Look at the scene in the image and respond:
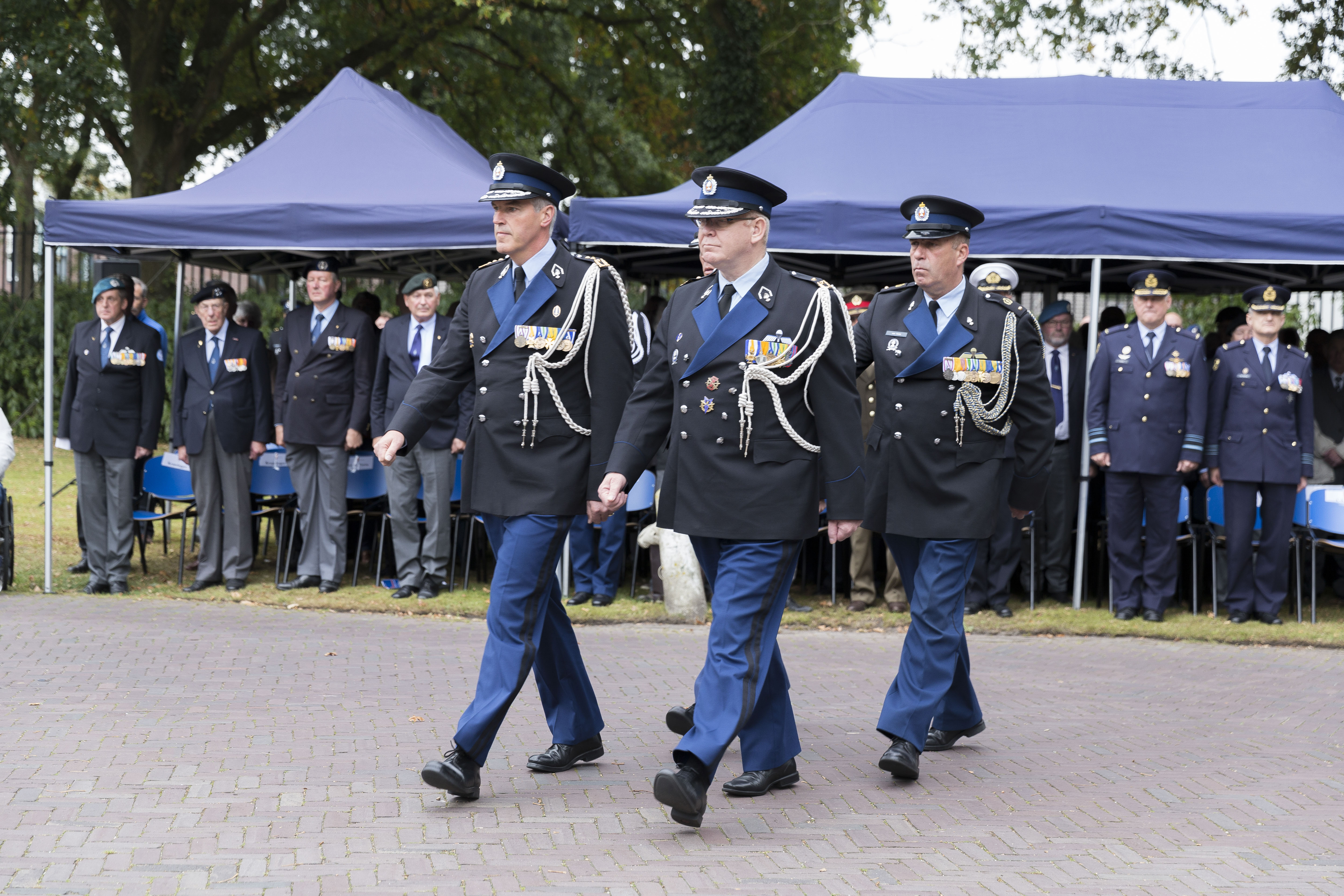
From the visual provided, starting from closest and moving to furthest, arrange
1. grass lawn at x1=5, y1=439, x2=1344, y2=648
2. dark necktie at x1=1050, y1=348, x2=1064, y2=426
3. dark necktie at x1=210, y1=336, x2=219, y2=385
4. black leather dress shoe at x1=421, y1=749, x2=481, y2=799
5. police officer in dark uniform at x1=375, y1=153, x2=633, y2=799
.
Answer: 1. black leather dress shoe at x1=421, y1=749, x2=481, y2=799
2. police officer in dark uniform at x1=375, y1=153, x2=633, y2=799
3. grass lawn at x1=5, y1=439, x2=1344, y2=648
4. dark necktie at x1=1050, y1=348, x2=1064, y2=426
5. dark necktie at x1=210, y1=336, x2=219, y2=385

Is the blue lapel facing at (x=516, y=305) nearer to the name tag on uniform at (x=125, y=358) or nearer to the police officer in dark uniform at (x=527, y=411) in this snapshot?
the police officer in dark uniform at (x=527, y=411)

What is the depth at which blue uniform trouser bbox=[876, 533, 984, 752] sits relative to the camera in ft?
16.4

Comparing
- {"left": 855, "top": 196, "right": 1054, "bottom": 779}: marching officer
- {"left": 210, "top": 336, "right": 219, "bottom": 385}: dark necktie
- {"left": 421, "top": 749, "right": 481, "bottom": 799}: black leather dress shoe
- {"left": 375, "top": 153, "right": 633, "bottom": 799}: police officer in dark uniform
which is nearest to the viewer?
{"left": 421, "top": 749, "right": 481, "bottom": 799}: black leather dress shoe

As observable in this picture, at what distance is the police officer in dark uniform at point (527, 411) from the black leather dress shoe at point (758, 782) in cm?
69

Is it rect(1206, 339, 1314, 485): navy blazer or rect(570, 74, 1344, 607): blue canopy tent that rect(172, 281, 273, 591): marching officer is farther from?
rect(1206, 339, 1314, 485): navy blazer

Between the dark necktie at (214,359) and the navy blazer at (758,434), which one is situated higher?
the dark necktie at (214,359)

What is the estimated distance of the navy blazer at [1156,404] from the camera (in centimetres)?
876

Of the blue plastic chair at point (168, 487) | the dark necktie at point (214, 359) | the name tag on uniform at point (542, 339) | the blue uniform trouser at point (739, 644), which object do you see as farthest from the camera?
the blue plastic chair at point (168, 487)

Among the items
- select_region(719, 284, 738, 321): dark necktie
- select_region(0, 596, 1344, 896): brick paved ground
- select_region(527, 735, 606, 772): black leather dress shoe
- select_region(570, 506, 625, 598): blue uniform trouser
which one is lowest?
select_region(0, 596, 1344, 896): brick paved ground

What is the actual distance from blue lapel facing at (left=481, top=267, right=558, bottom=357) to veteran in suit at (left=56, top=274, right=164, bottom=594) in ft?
17.4

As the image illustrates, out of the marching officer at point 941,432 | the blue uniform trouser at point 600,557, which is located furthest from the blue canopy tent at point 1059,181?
the marching officer at point 941,432

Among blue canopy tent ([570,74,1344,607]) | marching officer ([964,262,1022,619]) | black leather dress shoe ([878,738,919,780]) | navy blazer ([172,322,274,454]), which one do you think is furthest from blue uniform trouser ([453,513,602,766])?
navy blazer ([172,322,274,454])

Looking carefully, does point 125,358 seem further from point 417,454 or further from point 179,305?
point 179,305

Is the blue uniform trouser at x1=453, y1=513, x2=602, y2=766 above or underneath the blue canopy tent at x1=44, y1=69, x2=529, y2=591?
underneath
